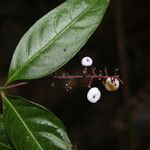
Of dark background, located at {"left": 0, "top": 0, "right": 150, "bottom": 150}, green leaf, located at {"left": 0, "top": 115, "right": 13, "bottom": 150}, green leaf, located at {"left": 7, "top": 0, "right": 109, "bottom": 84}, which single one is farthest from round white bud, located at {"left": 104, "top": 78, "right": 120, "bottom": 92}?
dark background, located at {"left": 0, "top": 0, "right": 150, "bottom": 150}

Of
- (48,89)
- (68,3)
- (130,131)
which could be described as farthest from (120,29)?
(68,3)

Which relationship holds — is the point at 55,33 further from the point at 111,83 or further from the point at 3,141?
the point at 3,141

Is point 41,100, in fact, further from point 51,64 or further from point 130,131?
point 51,64

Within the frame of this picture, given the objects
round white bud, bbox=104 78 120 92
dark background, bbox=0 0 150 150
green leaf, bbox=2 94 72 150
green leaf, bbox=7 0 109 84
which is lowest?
green leaf, bbox=2 94 72 150

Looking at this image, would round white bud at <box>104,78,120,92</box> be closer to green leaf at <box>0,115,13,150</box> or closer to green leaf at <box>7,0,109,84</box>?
green leaf at <box>7,0,109,84</box>

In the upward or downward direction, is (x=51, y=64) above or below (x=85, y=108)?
below

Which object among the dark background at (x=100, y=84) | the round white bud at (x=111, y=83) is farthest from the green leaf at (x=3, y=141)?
the dark background at (x=100, y=84)
